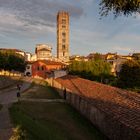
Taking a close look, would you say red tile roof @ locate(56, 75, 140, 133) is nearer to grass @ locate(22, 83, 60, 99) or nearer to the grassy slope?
the grassy slope

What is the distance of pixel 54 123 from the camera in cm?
2658

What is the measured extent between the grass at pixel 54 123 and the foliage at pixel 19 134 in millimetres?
337

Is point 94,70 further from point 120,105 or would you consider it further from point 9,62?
point 120,105

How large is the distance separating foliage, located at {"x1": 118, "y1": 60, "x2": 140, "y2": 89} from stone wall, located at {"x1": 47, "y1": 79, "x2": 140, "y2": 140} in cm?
2357

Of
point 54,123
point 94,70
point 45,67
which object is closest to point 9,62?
point 45,67

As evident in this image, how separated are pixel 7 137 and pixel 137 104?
9860mm

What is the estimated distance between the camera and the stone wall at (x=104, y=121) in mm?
16695

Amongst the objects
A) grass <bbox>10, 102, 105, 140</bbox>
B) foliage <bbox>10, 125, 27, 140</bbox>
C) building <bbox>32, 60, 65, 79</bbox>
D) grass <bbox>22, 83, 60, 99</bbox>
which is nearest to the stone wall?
grass <bbox>10, 102, 105, 140</bbox>

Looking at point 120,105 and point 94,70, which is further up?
point 94,70

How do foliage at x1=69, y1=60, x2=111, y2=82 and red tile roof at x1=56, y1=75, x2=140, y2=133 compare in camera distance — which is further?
foliage at x1=69, y1=60, x2=111, y2=82

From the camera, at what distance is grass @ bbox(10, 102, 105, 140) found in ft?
68.5

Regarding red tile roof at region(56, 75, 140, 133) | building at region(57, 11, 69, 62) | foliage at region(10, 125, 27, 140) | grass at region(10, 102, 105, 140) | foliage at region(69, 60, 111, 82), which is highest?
building at region(57, 11, 69, 62)

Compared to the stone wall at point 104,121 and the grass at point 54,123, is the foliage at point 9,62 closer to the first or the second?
the grass at point 54,123

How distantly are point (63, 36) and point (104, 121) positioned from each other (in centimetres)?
12839
